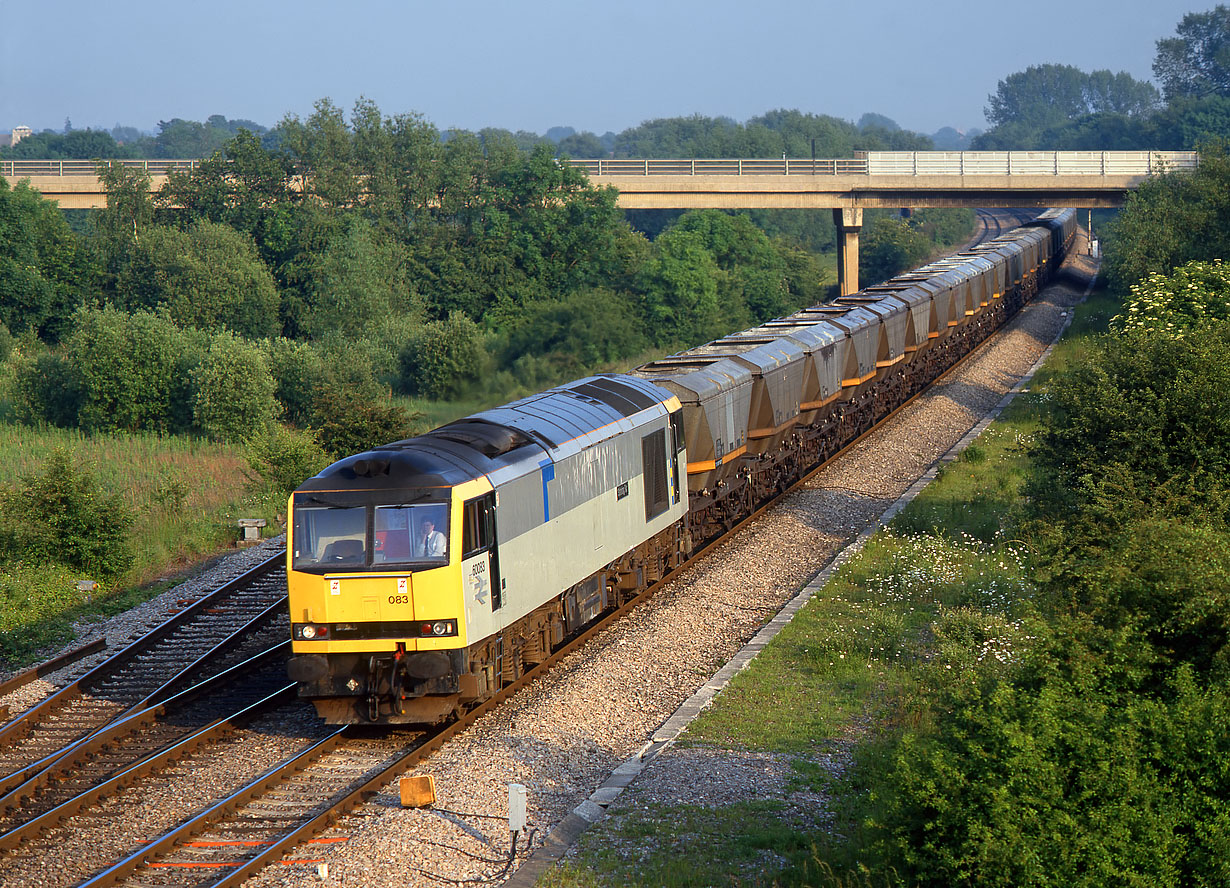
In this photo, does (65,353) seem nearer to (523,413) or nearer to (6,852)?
(523,413)

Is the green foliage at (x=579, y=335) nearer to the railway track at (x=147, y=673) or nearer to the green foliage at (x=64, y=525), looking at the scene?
the green foliage at (x=64, y=525)

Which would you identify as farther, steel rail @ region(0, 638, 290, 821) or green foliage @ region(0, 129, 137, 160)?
green foliage @ region(0, 129, 137, 160)

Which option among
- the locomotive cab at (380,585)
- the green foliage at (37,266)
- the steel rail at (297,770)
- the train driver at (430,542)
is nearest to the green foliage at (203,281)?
the green foliage at (37,266)

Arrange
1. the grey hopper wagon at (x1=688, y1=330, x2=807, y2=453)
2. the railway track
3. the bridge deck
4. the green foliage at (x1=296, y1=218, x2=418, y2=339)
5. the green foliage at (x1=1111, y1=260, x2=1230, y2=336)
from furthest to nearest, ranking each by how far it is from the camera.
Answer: the bridge deck
the green foliage at (x1=296, y1=218, x2=418, y2=339)
the green foliage at (x1=1111, y1=260, x2=1230, y2=336)
the grey hopper wagon at (x1=688, y1=330, x2=807, y2=453)
the railway track

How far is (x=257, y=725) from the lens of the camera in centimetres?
1527

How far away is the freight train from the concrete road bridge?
4001 centimetres

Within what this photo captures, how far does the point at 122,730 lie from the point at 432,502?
4.85m

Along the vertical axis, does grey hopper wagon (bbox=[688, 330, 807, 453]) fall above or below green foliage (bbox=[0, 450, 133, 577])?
above

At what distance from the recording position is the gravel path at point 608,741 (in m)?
11.4

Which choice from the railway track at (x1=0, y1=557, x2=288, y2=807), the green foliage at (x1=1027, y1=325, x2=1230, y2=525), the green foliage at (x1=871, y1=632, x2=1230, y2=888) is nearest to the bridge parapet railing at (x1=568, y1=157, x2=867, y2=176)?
the green foliage at (x1=1027, y1=325, x2=1230, y2=525)

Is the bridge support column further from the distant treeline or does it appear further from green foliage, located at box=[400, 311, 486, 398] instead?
green foliage, located at box=[400, 311, 486, 398]

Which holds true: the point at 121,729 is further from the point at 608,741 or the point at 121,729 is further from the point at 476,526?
the point at 608,741

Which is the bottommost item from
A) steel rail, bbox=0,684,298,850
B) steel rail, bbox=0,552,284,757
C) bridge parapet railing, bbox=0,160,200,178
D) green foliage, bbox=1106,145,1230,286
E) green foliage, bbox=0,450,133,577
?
steel rail, bbox=0,552,284,757

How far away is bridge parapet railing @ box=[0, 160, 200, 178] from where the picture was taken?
2788 inches
